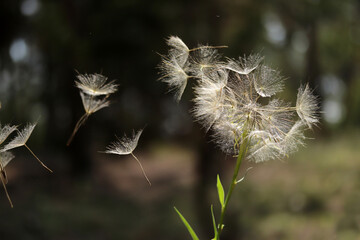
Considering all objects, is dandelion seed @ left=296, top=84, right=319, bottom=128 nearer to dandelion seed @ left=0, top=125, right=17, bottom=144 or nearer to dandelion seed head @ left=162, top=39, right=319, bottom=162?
dandelion seed head @ left=162, top=39, right=319, bottom=162

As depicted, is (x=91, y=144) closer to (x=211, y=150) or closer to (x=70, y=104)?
Answer: (x=70, y=104)

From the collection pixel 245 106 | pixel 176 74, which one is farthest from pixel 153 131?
pixel 245 106

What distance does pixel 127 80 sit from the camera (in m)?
11.0

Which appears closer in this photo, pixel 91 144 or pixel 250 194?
pixel 250 194

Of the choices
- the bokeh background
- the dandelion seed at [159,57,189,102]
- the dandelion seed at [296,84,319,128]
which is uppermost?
the dandelion seed at [159,57,189,102]

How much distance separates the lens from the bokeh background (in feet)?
26.7

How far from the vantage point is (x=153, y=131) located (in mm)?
13117

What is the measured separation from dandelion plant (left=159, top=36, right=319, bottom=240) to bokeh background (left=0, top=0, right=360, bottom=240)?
16.2 feet

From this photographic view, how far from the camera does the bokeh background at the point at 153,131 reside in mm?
8141

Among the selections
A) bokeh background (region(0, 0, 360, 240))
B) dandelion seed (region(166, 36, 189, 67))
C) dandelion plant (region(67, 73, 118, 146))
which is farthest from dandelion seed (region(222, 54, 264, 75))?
bokeh background (region(0, 0, 360, 240))

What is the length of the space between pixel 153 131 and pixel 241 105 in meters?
11.8

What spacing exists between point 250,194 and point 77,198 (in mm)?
4625

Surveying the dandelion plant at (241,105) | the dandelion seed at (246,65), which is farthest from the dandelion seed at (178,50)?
the dandelion seed at (246,65)

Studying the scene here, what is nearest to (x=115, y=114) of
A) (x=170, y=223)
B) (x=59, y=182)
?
(x=59, y=182)
